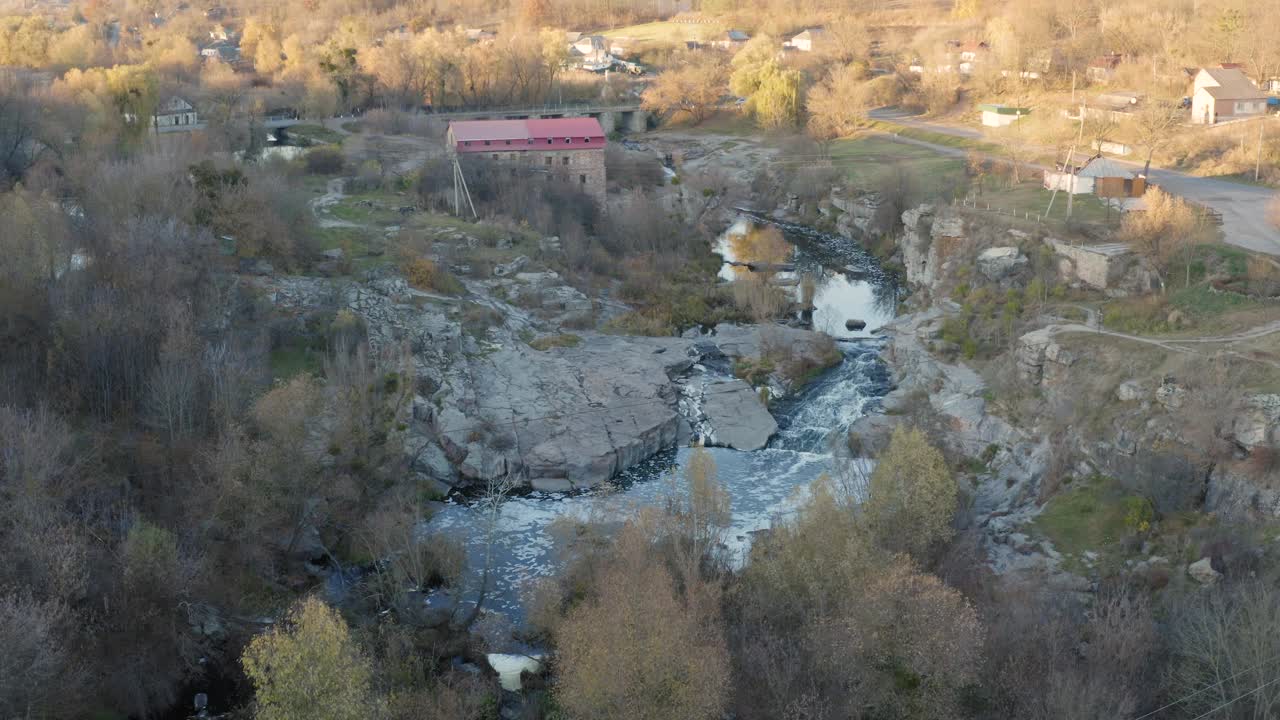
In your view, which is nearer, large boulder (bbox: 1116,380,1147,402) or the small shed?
large boulder (bbox: 1116,380,1147,402)

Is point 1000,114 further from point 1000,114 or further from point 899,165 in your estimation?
point 899,165

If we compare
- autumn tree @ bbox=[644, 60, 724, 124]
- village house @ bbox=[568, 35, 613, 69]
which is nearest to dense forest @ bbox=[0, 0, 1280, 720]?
autumn tree @ bbox=[644, 60, 724, 124]

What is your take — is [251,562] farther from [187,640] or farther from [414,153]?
[414,153]

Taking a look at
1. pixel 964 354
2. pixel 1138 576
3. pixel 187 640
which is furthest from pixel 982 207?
pixel 187 640

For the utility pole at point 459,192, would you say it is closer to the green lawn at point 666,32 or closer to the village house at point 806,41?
the village house at point 806,41

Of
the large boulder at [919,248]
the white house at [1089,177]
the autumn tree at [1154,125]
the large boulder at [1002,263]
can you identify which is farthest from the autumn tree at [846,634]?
the autumn tree at [1154,125]

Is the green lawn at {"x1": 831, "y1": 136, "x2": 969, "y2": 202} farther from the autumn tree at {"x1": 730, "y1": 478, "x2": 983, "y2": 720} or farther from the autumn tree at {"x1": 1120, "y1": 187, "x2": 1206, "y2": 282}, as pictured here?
the autumn tree at {"x1": 730, "y1": 478, "x2": 983, "y2": 720}

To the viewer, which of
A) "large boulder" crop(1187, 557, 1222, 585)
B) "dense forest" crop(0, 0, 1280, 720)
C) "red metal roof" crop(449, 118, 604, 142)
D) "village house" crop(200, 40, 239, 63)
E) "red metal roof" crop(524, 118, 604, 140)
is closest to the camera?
"dense forest" crop(0, 0, 1280, 720)
